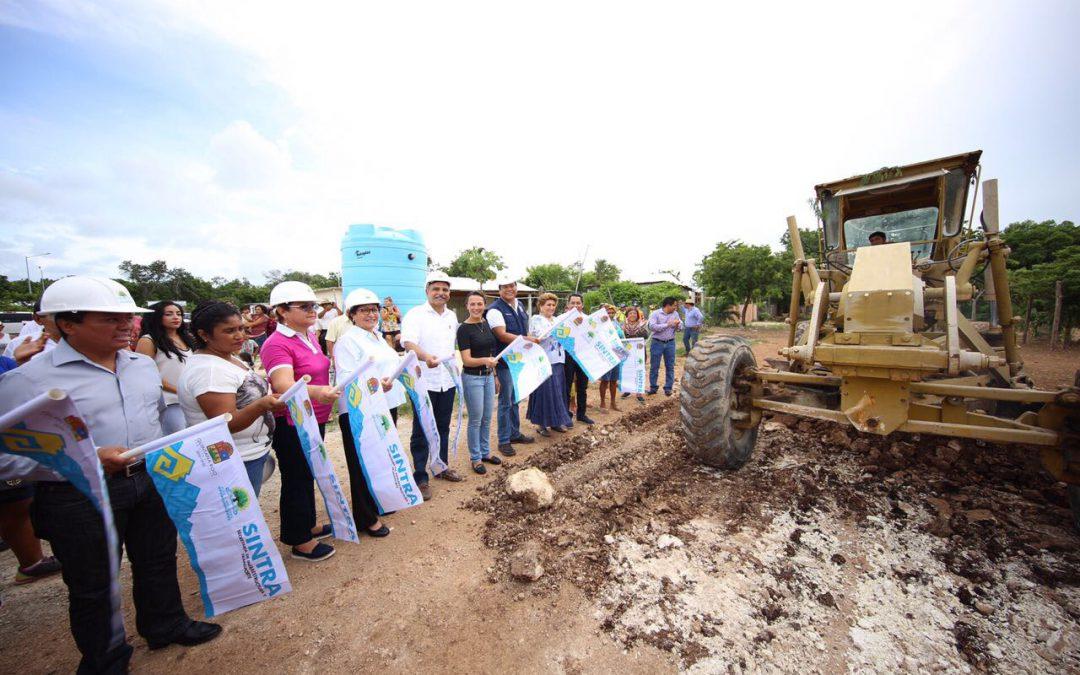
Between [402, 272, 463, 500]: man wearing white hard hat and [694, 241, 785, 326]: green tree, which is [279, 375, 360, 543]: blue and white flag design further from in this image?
[694, 241, 785, 326]: green tree

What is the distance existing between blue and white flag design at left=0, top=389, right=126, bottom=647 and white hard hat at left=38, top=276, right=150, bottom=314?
0.42m

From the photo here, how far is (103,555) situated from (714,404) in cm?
363

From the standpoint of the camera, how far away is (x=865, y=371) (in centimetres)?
284

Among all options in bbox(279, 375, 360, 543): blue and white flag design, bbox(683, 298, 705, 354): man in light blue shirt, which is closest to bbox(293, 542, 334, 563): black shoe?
bbox(279, 375, 360, 543): blue and white flag design

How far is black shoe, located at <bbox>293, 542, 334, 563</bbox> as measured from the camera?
2877mm

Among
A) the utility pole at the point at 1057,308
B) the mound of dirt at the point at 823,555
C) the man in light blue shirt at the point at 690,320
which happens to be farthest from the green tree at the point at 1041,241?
the mound of dirt at the point at 823,555

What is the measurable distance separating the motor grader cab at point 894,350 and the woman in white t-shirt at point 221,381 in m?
2.99

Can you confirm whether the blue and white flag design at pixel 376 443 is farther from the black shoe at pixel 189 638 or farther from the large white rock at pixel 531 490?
Result: the black shoe at pixel 189 638

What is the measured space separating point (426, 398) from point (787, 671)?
2826 mm

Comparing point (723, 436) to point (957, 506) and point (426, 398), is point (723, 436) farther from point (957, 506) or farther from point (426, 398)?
point (426, 398)

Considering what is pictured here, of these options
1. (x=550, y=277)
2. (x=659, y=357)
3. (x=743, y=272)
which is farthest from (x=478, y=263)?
(x=659, y=357)

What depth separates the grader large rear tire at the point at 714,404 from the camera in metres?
3.35

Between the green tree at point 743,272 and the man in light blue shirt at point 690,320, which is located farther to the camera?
the green tree at point 743,272

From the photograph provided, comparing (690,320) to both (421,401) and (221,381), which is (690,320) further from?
(221,381)
